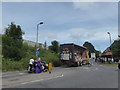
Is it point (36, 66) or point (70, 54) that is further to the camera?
point (70, 54)

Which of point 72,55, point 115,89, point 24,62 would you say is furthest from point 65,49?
point 115,89

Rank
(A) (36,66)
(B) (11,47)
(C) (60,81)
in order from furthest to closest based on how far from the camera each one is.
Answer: (B) (11,47), (A) (36,66), (C) (60,81)

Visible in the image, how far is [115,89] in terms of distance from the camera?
1027cm

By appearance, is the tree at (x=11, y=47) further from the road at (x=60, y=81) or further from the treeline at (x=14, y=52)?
the road at (x=60, y=81)

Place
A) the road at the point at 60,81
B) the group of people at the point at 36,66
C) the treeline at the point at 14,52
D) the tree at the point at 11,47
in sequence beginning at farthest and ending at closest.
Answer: the tree at the point at 11,47
the treeline at the point at 14,52
the group of people at the point at 36,66
the road at the point at 60,81

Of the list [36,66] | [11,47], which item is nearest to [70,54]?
[11,47]

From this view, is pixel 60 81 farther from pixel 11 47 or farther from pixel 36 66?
pixel 11 47

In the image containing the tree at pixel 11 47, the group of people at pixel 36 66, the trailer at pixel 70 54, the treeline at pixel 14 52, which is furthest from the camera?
the trailer at pixel 70 54

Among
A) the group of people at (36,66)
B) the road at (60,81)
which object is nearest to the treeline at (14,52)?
the group of people at (36,66)

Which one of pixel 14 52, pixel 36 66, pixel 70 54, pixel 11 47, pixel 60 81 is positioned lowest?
pixel 60 81

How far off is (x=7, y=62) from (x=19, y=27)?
32.8 feet

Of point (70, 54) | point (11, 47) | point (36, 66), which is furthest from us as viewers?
point (70, 54)

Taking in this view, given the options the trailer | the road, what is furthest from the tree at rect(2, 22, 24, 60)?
the road

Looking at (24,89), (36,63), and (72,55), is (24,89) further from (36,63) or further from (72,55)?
(72,55)
